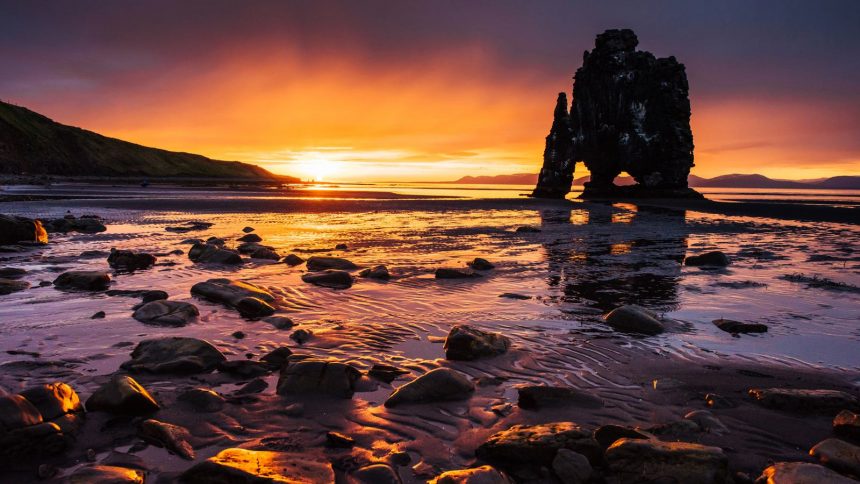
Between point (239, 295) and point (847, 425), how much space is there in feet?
27.7

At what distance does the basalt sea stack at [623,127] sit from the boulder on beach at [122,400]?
68367 millimetres

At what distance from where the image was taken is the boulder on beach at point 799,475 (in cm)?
304

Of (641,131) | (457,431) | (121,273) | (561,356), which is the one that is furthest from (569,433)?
(641,131)

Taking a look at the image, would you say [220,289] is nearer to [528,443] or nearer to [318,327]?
[318,327]

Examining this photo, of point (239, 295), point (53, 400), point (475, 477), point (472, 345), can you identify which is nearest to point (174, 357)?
point (53, 400)

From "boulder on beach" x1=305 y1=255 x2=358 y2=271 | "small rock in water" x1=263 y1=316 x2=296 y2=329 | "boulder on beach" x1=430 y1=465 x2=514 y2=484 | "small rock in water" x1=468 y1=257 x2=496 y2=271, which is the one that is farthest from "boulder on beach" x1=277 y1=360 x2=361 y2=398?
"small rock in water" x1=468 y1=257 x2=496 y2=271

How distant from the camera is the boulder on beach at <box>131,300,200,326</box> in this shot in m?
7.02

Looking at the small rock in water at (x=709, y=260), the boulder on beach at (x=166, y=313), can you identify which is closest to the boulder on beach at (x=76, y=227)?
the boulder on beach at (x=166, y=313)

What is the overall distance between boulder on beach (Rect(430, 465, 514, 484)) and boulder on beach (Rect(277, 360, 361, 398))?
180cm

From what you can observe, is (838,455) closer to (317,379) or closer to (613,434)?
(613,434)

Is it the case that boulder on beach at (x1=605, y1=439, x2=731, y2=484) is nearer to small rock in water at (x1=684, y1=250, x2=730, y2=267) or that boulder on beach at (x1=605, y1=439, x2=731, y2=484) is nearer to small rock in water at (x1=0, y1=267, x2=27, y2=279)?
small rock in water at (x1=684, y1=250, x2=730, y2=267)

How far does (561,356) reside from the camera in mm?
5930

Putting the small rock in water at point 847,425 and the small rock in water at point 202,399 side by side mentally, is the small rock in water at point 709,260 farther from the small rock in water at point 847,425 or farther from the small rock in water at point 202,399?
the small rock in water at point 202,399

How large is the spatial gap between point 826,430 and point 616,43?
78894 millimetres
